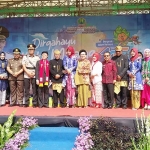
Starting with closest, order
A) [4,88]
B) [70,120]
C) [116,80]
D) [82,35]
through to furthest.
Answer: [70,120], [116,80], [4,88], [82,35]

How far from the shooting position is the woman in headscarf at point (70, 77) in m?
5.66

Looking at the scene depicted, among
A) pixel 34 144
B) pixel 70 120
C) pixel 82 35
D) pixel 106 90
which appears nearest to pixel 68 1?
pixel 82 35

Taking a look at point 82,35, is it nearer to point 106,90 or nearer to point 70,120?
point 106,90

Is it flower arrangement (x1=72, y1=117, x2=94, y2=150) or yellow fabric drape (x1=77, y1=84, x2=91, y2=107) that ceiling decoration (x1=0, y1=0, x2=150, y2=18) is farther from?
flower arrangement (x1=72, y1=117, x2=94, y2=150)

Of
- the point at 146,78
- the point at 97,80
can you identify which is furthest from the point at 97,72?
the point at 146,78

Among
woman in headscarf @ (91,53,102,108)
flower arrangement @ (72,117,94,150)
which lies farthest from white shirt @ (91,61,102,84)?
flower arrangement @ (72,117,94,150)

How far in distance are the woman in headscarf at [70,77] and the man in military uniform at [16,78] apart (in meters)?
0.93

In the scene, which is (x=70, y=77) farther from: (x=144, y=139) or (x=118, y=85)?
(x=144, y=139)

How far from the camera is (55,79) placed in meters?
5.69

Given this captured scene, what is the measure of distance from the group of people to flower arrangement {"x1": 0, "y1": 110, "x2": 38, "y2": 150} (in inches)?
62.2

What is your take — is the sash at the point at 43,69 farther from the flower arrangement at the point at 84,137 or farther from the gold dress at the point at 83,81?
the flower arrangement at the point at 84,137

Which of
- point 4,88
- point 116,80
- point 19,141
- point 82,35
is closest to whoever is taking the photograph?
point 19,141

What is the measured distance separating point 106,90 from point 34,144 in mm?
2313

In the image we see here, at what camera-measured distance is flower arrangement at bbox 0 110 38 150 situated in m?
3.60
